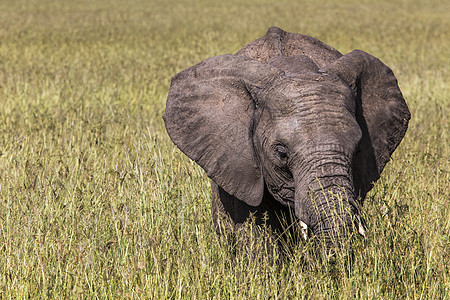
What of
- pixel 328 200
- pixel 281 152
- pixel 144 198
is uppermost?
pixel 281 152

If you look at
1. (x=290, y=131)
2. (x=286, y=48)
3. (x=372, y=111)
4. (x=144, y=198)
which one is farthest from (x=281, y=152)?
(x=144, y=198)

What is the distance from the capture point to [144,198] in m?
4.45

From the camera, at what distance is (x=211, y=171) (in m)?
3.75

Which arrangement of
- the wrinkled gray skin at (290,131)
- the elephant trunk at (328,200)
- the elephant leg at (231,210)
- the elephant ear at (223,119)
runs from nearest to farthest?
1. the elephant trunk at (328,200)
2. the wrinkled gray skin at (290,131)
3. the elephant ear at (223,119)
4. the elephant leg at (231,210)

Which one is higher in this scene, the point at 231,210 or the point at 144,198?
the point at 231,210

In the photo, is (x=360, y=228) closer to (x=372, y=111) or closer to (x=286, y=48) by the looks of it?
(x=372, y=111)

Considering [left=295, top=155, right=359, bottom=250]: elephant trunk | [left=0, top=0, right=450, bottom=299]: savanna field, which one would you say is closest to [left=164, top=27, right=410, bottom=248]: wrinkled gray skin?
[left=295, top=155, right=359, bottom=250]: elephant trunk

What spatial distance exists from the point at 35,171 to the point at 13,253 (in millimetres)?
1572

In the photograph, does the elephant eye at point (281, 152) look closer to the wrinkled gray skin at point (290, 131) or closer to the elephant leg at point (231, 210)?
the wrinkled gray skin at point (290, 131)

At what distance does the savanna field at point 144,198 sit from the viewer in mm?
3260

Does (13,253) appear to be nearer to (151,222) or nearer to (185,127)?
(151,222)

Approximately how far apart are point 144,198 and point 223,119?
109 centimetres

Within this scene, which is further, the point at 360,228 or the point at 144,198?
the point at 144,198

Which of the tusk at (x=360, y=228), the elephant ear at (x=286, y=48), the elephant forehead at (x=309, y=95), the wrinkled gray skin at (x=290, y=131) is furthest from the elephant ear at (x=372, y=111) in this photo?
the tusk at (x=360, y=228)
